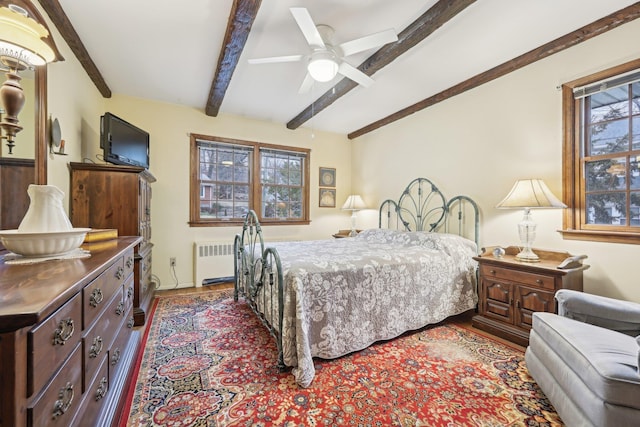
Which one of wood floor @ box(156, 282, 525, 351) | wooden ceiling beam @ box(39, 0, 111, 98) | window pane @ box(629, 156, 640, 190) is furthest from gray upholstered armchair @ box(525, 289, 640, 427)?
wooden ceiling beam @ box(39, 0, 111, 98)

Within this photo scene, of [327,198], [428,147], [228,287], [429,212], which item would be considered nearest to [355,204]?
[327,198]

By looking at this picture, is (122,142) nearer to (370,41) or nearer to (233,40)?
(233,40)

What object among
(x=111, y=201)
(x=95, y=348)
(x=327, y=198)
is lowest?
(x=95, y=348)

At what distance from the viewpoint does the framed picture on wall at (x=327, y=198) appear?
5.11 metres

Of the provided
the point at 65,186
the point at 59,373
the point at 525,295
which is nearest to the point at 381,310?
the point at 525,295

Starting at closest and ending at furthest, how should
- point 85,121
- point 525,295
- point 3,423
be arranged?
point 3,423
point 525,295
point 85,121

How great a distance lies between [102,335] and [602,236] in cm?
337

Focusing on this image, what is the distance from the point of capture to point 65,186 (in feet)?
7.98

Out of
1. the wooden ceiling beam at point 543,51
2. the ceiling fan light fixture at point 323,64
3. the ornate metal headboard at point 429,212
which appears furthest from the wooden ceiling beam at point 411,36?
the ornate metal headboard at point 429,212

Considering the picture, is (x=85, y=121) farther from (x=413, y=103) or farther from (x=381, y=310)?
(x=413, y=103)

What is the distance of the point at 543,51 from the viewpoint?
2438mm

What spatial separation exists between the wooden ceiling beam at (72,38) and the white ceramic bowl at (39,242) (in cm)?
196

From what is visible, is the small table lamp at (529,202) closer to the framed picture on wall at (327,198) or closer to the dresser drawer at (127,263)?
the dresser drawer at (127,263)

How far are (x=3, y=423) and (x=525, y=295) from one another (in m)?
2.93
